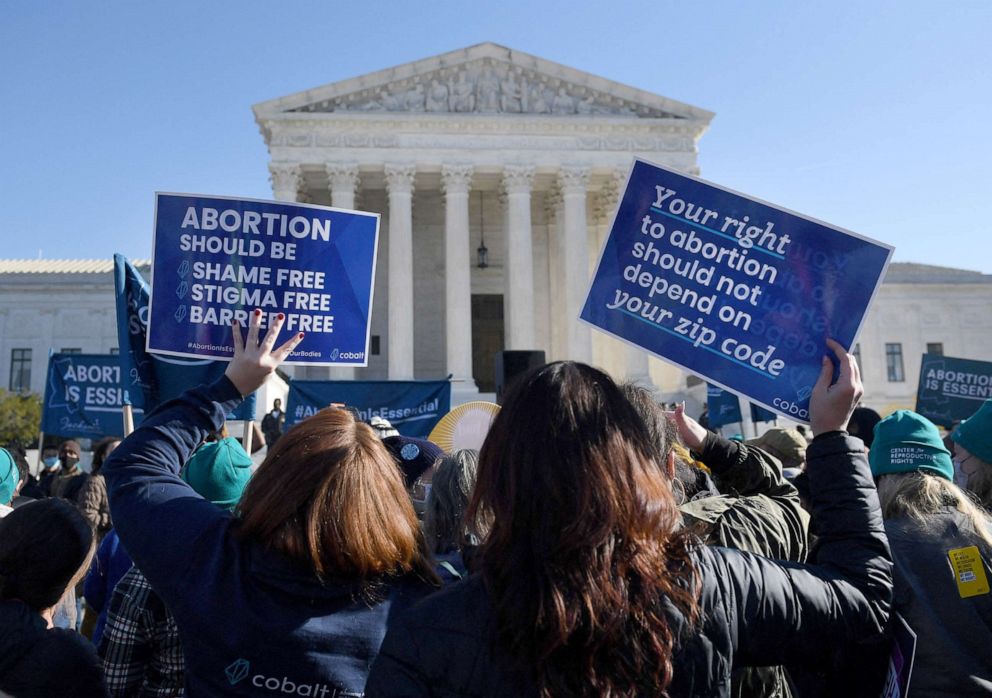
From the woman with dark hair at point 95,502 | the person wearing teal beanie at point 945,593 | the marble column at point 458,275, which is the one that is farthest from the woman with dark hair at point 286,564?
the marble column at point 458,275

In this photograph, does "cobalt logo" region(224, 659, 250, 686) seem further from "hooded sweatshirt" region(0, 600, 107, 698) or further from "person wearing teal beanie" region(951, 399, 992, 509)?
"person wearing teal beanie" region(951, 399, 992, 509)

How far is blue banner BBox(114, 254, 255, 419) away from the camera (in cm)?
598

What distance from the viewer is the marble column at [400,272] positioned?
3453 centimetres

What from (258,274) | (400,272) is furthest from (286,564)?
(400,272)

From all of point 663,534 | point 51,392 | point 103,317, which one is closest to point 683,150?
point 51,392

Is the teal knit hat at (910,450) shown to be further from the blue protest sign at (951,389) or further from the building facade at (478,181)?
the building facade at (478,181)

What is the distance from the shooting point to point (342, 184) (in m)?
34.7

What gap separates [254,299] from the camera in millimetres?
4402

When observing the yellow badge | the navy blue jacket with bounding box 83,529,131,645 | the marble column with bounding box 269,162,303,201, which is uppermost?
the marble column with bounding box 269,162,303,201

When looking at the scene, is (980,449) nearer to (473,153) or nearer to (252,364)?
(252,364)

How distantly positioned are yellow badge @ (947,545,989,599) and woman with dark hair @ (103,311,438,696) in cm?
182

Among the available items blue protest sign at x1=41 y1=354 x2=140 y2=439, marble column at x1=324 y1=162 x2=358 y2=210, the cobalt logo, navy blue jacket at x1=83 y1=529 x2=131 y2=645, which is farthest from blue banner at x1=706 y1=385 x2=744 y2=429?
marble column at x1=324 y1=162 x2=358 y2=210

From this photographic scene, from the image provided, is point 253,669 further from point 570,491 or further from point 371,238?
point 371,238

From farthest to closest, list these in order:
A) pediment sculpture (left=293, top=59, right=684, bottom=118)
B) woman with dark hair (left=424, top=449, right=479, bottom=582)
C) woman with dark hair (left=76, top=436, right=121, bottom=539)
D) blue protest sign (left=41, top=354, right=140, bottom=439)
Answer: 1. pediment sculpture (left=293, top=59, right=684, bottom=118)
2. blue protest sign (left=41, top=354, right=140, bottom=439)
3. woman with dark hair (left=76, top=436, right=121, bottom=539)
4. woman with dark hair (left=424, top=449, right=479, bottom=582)
